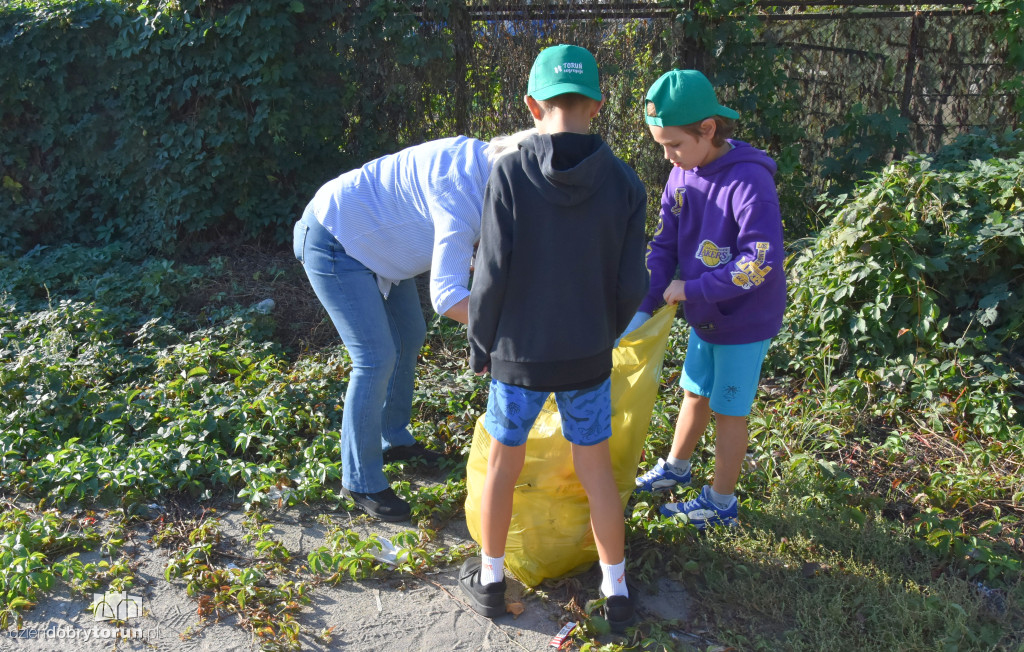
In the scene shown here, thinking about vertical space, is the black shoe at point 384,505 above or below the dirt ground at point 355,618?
above

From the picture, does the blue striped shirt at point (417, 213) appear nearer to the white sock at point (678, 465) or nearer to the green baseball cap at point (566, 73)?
the green baseball cap at point (566, 73)

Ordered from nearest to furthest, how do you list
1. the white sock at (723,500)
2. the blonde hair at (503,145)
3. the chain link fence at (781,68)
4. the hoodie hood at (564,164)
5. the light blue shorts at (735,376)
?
1. the hoodie hood at (564,164)
2. the blonde hair at (503,145)
3. the light blue shorts at (735,376)
4. the white sock at (723,500)
5. the chain link fence at (781,68)

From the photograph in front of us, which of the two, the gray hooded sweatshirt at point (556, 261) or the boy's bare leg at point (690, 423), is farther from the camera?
the boy's bare leg at point (690, 423)

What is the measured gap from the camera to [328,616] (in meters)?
2.70

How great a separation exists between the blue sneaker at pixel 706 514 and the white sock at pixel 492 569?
775 millimetres

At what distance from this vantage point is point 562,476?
2.76 m

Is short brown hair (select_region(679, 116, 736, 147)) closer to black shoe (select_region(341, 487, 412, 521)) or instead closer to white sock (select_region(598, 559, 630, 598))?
white sock (select_region(598, 559, 630, 598))

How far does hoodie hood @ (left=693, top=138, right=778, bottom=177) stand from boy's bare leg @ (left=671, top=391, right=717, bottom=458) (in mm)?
885

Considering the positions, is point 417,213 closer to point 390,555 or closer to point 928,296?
point 390,555

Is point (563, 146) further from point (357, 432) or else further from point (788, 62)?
point (788, 62)

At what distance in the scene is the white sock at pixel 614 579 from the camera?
2.53 metres

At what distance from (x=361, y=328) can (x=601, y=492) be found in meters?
1.08

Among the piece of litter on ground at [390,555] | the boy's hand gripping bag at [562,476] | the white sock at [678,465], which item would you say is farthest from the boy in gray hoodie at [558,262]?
the white sock at [678,465]

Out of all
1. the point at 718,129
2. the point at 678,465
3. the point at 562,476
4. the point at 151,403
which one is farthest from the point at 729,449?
the point at 151,403
